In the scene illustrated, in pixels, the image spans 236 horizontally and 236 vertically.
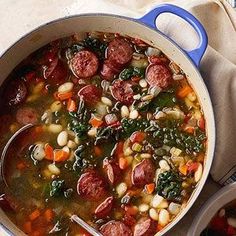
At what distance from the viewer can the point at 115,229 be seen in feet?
7.63

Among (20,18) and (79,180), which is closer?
(79,180)

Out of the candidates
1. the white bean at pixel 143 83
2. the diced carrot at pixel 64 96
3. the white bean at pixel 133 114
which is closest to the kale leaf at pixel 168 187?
the white bean at pixel 133 114

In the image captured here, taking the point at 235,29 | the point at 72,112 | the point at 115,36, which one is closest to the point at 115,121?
the point at 72,112

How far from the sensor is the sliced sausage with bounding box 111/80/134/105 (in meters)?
2.44

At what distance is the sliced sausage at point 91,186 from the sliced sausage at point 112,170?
0.03 meters

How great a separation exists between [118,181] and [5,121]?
0.46 metres

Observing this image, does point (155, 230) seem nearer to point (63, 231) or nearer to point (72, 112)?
point (63, 231)

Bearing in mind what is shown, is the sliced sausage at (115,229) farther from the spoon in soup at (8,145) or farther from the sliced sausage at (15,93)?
the sliced sausage at (15,93)

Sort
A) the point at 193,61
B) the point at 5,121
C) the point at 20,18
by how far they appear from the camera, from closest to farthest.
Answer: the point at 193,61
the point at 5,121
the point at 20,18

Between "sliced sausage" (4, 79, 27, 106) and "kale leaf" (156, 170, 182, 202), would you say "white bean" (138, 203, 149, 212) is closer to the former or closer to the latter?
"kale leaf" (156, 170, 182, 202)

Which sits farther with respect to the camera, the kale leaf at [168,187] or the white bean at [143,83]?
the white bean at [143,83]

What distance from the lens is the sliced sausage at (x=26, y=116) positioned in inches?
96.3

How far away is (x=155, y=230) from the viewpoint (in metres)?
2.34

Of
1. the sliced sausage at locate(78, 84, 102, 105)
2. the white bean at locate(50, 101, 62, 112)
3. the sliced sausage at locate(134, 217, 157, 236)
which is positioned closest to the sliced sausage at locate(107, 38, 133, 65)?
the sliced sausage at locate(78, 84, 102, 105)
